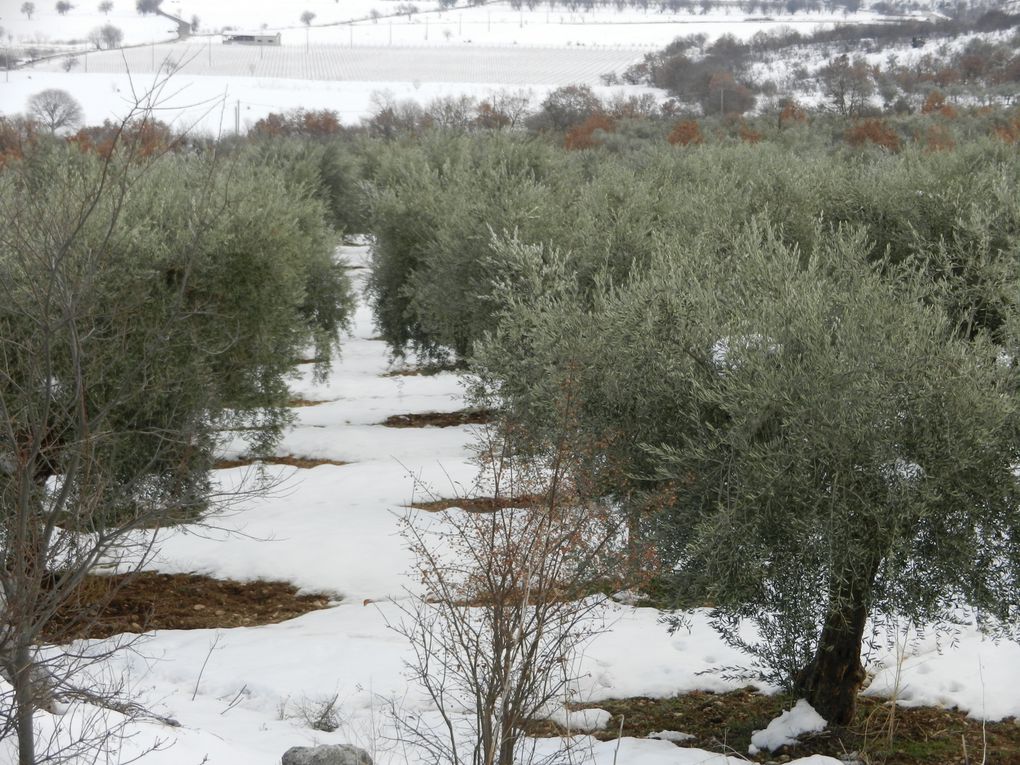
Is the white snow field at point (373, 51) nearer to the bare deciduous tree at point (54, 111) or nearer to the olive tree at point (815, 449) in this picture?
the bare deciduous tree at point (54, 111)

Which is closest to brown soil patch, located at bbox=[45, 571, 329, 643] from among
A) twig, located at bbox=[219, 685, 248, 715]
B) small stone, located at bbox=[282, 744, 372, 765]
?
twig, located at bbox=[219, 685, 248, 715]

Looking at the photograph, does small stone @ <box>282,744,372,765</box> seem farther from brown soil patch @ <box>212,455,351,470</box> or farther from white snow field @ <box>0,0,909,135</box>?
Answer: white snow field @ <box>0,0,909,135</box>

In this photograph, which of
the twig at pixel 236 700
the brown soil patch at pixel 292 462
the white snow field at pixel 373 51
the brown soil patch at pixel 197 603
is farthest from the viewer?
the white snow field at pixel 373 51

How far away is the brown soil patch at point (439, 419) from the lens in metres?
18.6

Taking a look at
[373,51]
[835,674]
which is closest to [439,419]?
[835,674]

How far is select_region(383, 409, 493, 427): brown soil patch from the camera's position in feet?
61.0

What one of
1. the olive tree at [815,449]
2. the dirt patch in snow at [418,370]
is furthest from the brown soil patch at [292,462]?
the olive tree at [815,449]

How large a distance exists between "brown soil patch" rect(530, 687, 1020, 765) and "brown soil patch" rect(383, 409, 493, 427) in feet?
32.9

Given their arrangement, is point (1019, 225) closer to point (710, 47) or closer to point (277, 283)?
point (277, 283)

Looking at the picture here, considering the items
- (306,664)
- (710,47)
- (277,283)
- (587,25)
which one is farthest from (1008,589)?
(587,25)

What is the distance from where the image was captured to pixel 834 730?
7.57 m

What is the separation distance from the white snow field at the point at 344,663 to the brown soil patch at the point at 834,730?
0.15 m

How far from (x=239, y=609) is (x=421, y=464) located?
16.4 ft

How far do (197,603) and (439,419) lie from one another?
8343mm
